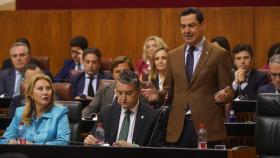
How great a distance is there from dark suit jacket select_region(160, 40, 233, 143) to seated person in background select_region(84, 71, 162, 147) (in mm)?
191

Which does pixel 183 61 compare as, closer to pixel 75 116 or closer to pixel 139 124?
pixel 139 124

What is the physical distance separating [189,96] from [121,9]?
694 cm

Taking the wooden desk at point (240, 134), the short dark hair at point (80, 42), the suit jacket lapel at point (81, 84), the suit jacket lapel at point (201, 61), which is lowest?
the wooden desk at point (240, 134)

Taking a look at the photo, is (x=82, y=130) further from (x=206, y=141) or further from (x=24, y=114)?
(x=206, y=141)

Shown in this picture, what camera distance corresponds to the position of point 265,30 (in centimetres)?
1220

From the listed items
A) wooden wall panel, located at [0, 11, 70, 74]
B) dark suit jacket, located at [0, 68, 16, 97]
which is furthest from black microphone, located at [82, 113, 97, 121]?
wooden wall panel, located at [0, 11, 70, 74]

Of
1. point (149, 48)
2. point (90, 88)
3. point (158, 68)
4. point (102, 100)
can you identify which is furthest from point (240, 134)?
point (149, 48)

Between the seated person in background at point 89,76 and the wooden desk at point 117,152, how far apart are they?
16.4 feet

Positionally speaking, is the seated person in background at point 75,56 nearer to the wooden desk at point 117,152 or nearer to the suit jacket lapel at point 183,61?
→ the suit jacket lapel at point 183,61

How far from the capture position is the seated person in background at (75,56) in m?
11.7

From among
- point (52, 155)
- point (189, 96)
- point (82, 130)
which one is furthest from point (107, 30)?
point (52, 155)

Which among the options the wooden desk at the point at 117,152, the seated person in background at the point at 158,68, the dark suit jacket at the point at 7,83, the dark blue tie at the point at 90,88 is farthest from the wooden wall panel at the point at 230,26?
the wooden desk at the point at 117,152

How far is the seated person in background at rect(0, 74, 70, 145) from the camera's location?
6430 mm

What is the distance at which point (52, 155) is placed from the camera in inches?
189
